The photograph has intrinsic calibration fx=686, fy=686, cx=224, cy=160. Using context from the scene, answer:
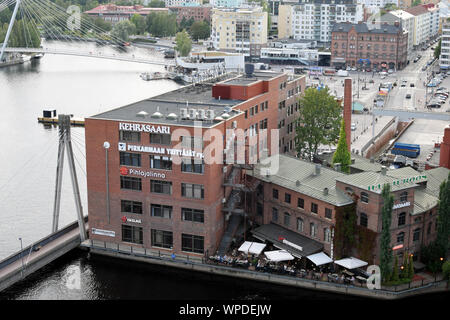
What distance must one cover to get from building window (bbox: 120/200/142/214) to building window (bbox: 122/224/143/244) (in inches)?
46.9

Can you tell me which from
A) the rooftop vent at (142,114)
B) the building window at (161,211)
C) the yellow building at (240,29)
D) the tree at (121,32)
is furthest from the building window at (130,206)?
the tree at (121,32)

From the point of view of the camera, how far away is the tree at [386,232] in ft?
140

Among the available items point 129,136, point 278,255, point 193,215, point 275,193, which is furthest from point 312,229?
point 129,136

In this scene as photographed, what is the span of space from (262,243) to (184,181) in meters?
7.42

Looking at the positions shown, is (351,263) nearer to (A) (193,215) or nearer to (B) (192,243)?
(B) (192,243)

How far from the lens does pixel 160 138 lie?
4716 cm

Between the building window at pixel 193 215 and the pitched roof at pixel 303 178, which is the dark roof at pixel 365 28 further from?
the building window at pixel 193 215

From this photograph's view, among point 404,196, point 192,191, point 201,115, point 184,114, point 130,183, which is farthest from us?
point 130,183

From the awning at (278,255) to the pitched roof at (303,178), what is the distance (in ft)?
14.5

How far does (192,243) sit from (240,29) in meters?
127

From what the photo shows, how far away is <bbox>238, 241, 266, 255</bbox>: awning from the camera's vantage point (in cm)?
4712

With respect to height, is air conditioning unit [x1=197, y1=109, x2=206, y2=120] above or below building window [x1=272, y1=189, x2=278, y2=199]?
above

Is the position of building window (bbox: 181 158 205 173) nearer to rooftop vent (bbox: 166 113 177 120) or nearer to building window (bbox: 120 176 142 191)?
rooftop vent (bbox: 166 113 177 120)

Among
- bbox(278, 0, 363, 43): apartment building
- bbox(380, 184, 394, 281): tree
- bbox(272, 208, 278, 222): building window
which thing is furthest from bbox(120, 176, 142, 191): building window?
bbox(278, 0, 363, 43): apartment building
